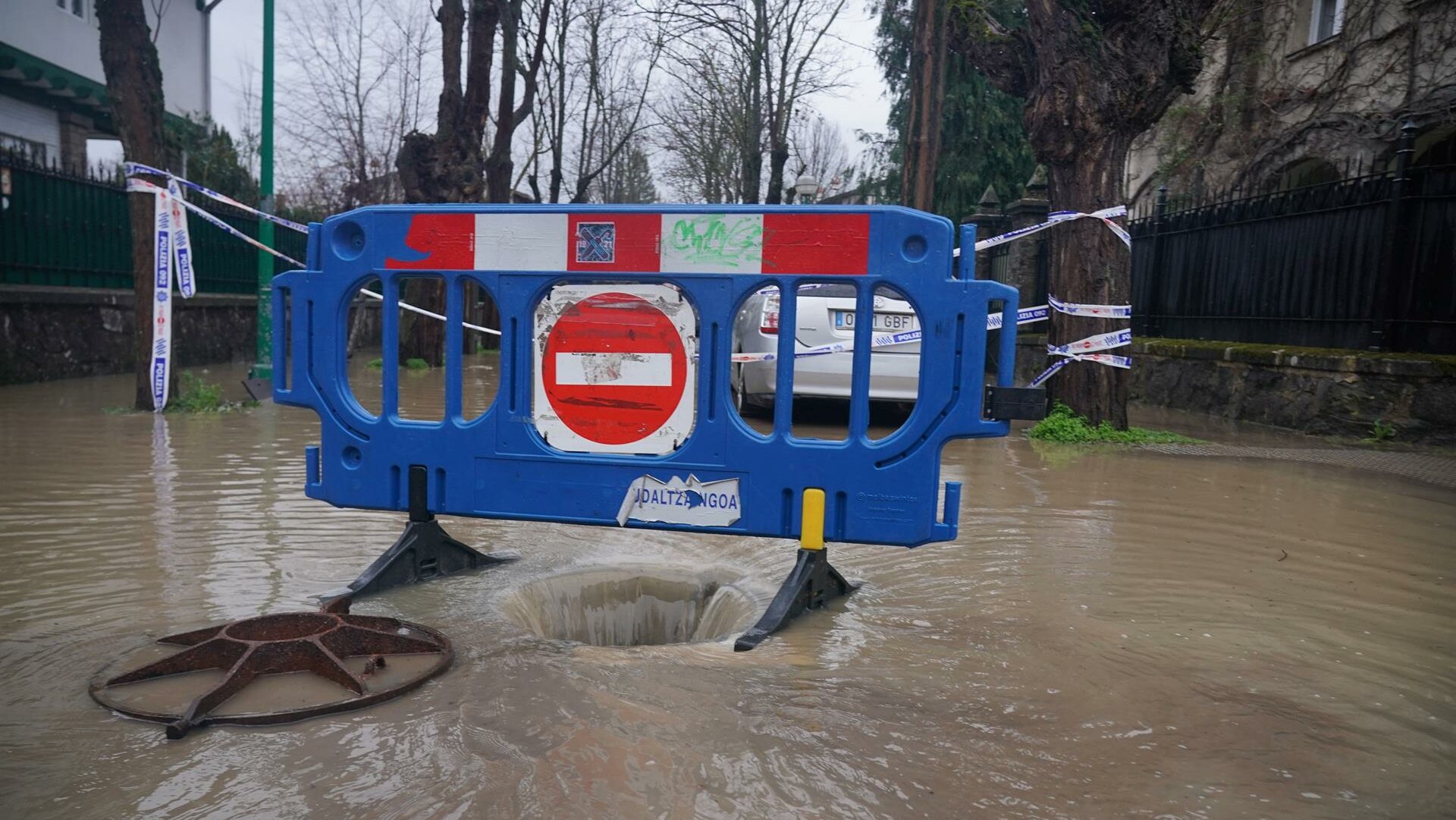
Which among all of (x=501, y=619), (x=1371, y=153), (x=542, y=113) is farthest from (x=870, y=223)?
(x=542, y=113)

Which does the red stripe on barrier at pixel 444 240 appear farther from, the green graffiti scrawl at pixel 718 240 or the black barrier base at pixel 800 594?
the black barrier base at pixel 800 594

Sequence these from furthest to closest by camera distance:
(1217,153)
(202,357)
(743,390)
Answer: (1217,153) → (202,357) → (743,390)

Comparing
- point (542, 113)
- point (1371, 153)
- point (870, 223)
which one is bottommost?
point (870, 223)

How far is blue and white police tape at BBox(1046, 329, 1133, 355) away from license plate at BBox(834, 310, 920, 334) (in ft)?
5.03

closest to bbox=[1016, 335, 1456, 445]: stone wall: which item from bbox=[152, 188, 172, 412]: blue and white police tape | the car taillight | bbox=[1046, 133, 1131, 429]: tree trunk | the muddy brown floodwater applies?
bbox=[1046, 133, 1131, 429]: tree trunk

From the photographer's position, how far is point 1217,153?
1991 cm

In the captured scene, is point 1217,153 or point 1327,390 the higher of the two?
point 1217,153

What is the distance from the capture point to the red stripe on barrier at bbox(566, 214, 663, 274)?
4.33m

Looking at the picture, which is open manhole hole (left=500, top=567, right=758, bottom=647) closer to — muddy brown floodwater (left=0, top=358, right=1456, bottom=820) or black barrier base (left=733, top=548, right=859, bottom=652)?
muddy brown floodwater (left=0, top=358, right=1456, bottom=820)

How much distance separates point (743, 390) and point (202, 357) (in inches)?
418

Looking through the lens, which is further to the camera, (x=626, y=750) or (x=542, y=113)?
(x=542, y=113)

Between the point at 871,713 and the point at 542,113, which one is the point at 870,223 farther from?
Answer: the point at 542,113

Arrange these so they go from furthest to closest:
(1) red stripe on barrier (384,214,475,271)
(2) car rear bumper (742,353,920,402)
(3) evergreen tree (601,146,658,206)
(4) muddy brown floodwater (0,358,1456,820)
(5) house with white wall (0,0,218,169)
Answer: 1. (3) evergreen tree (601,146,658,206)
2. (5) house with white wall (0,0,218,169)
3. (2) car rear bumper (742,353,920,402)
4. (1) red stripe on barrier (384,214,475,271)
5. (4) muddy brown floodwater (0,358,1456,820)

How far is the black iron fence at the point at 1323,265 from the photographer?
386 inches
